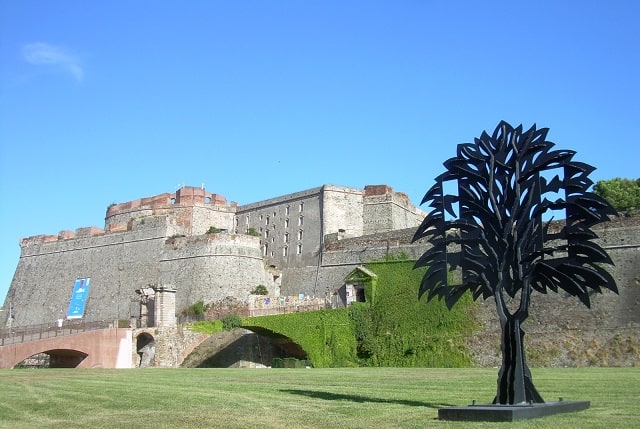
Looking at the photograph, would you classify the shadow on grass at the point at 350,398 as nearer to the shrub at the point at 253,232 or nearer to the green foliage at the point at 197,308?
the green foliage at the point at 197,308

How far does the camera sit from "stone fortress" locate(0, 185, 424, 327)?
61.0 m

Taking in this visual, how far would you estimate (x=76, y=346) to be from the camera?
147ft

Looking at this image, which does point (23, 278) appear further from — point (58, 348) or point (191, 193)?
point (58, 348)

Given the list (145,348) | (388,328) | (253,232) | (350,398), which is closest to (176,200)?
(253,232)

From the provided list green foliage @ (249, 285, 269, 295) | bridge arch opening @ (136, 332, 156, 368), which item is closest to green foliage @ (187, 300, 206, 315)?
green foliage @ (249, 285, 269, 295)

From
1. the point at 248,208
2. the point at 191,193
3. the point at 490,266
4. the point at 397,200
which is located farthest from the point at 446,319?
the point at 191,193

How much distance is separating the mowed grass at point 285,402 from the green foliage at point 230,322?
25761 millimetres

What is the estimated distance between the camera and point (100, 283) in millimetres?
67688

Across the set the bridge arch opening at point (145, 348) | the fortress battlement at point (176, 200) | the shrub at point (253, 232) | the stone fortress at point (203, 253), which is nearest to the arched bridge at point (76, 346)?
the bridge arch opening at point (145, 348)

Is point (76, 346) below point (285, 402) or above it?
above

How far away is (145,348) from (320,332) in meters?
12.2

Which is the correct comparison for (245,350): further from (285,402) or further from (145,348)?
(285,402)

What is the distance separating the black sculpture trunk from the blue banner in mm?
57512

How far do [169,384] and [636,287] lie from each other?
2803cm
